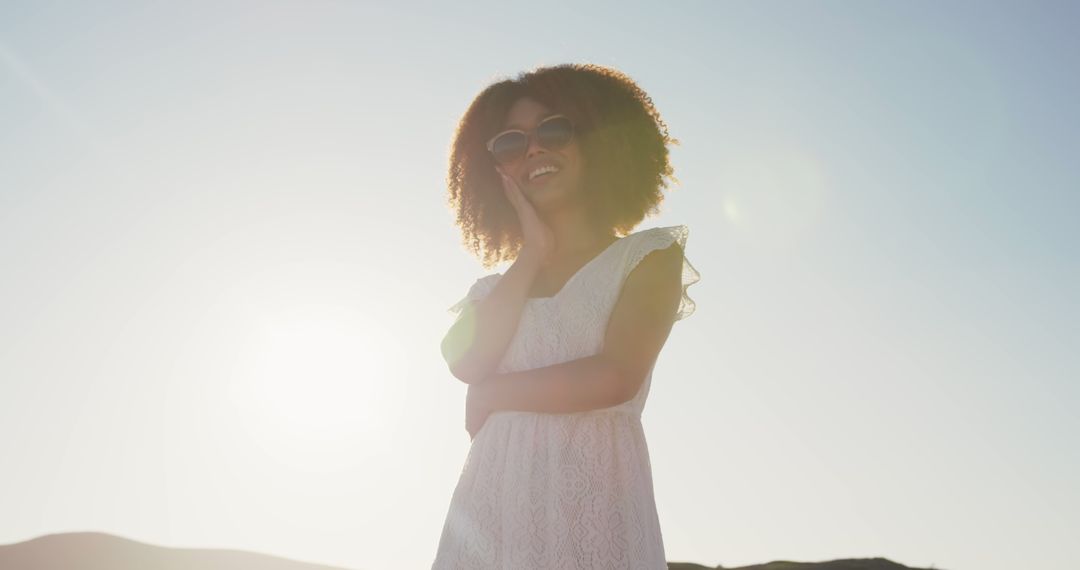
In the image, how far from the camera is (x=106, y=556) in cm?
7388

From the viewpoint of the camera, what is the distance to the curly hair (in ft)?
13.0

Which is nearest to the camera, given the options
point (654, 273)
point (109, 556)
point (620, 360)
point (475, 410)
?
point (620, 360)

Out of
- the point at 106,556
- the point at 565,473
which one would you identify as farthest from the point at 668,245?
the point at 106,556

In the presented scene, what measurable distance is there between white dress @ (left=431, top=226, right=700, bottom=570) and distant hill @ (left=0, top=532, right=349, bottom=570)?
7836 cm

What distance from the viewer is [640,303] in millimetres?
3066

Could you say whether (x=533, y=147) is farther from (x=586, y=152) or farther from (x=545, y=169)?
(x=586, y=152)

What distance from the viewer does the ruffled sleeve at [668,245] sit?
323 cm

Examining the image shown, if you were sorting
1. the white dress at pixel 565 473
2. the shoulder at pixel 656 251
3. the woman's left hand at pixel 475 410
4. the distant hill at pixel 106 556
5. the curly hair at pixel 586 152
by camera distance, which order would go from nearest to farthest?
1. the white dress at pixel 565 473
2. the shoulder at pixel 656 251
3. the woman's left hand at pixel 475 410
4. the curly hair at pixel 586 152
5. the distant hill at pixel 106 556

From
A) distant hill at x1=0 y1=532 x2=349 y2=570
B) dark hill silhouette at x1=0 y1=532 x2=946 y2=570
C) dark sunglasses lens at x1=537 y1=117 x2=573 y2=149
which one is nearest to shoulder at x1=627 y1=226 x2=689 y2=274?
dark sunglasses lens at x1=537 y1=117 x2=573 y2=149

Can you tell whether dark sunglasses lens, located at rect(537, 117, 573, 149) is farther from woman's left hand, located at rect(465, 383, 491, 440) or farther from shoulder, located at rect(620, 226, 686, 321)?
woman's left hand, located at rect(465, 383, 491, 440)

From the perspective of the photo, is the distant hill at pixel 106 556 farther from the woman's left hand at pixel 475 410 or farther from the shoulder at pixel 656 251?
the shoulder at pixel 656 251

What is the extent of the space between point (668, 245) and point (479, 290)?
1.11m

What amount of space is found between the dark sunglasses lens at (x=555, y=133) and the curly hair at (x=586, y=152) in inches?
5.4

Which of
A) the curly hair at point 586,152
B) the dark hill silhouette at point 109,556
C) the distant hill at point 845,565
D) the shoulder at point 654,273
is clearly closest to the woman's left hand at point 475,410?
the shoulder at point 654,273
